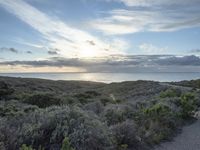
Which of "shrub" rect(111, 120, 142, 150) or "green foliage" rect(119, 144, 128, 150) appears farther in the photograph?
"shrub" rect(111, 120, 142, 150)

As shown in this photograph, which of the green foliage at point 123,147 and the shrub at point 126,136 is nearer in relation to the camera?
the green foliage at point 123,147

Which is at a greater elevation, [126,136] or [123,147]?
[126,136]

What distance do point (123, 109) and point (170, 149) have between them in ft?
10.5

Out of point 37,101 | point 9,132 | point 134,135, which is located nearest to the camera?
point 9,132

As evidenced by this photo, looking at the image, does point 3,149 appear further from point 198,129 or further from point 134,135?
point 198,129

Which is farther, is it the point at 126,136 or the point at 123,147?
the point at 126,136

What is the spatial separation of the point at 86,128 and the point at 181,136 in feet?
16.5

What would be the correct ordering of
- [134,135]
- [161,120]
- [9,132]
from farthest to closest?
[161,120] < [134,135] < [9,132]

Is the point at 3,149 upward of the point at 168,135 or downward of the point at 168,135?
upward

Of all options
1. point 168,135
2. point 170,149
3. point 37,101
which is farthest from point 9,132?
point 37,101

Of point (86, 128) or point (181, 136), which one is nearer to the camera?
point (86, 128)

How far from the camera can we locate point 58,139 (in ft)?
23.7

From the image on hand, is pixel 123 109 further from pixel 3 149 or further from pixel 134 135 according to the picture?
pixel 3 149

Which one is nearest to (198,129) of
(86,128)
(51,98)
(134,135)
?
(134,135)
